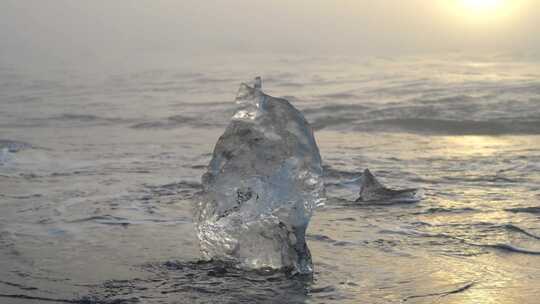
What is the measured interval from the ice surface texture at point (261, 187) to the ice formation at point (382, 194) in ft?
5.14

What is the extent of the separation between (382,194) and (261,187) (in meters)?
1.71

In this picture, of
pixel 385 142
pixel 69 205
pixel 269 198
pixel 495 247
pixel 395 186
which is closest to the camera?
pixel 269 198

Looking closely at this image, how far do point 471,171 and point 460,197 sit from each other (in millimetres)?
1208

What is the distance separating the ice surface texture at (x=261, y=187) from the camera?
395 centimetres

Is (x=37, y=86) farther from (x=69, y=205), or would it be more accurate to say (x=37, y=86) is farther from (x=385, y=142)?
(x=69, y=205)

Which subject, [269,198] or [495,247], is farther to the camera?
[495,247]

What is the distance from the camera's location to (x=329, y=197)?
18.8 ft

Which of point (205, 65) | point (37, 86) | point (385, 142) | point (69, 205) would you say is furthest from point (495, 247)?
point (205, 65)

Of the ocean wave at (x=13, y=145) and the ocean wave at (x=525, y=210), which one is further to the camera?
the ocean wave at (x=13, y=145)

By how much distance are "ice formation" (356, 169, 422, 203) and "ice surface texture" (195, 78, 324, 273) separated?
5.14 feet

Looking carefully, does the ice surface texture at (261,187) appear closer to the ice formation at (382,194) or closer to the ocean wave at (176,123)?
the ice formation at (382,194)

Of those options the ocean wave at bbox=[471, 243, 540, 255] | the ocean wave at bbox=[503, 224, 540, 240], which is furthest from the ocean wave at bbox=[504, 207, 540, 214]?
the ocean wave at bbox=[471, 243, 540, 255]

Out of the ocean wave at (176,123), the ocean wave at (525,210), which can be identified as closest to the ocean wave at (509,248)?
the ocean wave at (525,210)

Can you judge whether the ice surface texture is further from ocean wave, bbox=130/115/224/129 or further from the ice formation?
ocean wave, bbox=130/115/224/129
